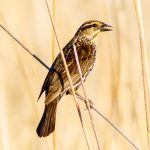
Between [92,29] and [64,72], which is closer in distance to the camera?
[64,72]

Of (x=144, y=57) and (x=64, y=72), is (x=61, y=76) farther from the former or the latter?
(x=144, y=57)

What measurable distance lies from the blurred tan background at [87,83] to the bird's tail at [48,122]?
496 millimetres

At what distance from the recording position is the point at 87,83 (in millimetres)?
4758

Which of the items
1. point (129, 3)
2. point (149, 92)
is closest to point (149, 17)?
point (129, 3)

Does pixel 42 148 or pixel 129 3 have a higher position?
pixel 129 3

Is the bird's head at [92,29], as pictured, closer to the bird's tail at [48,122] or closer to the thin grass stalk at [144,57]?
the bird's tail at [48,122]

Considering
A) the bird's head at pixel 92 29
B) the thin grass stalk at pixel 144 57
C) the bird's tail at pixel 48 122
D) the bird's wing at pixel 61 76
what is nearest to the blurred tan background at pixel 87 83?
the bird's head at pixel 92 29

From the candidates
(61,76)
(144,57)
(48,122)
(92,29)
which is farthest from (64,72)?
(144,57)

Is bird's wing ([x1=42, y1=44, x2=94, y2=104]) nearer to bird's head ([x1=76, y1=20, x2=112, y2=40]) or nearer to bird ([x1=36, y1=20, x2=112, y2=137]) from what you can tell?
bird ([x1=36, y1=20, x2=112, y2=137])

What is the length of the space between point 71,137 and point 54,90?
1.16 m

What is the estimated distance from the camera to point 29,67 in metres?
4.43

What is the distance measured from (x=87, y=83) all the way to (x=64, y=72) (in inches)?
57.0

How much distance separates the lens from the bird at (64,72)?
3.20 m

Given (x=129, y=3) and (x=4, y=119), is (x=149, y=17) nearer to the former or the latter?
(x=129, y=3)
